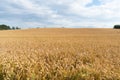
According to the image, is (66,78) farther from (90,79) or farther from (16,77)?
(16,77)

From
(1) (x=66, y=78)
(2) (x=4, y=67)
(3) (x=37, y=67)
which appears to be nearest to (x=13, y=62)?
(2) (x=4, y=67)

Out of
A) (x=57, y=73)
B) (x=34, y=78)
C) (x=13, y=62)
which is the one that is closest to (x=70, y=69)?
(x=57, y=73)

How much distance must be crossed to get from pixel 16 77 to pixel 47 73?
2.39ft

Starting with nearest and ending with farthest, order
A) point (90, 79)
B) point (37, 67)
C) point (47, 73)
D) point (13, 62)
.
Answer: point (90, 79) → point (47, 73) → point (37, 67) → point (13, 62)

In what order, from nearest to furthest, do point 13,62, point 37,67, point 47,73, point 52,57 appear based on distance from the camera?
point 47,73
point 37,67
point 13,62
point 52,57

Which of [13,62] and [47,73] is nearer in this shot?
[47,73]

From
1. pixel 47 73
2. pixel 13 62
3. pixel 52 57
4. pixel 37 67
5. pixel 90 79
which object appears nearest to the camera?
pixel 90 79

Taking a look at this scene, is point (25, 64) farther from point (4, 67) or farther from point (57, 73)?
point (57, 73)

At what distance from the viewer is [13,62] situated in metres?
5.91

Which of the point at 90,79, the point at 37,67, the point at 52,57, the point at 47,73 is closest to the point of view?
the point at 90,79

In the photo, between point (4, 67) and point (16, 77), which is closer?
point (16, 77)

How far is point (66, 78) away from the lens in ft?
16.1

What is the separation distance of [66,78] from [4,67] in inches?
69.4

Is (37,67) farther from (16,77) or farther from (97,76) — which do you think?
(97,76)
